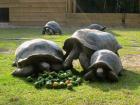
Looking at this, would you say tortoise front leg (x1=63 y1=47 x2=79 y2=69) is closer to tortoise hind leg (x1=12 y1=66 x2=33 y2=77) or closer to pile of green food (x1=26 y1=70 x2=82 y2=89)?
pile of green food (x1=26 y1=70 x2=82 y2=89)

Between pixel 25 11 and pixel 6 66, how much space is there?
53.6 feet

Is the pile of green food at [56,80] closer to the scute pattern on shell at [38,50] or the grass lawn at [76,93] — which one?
the grass lawn at [76,93]

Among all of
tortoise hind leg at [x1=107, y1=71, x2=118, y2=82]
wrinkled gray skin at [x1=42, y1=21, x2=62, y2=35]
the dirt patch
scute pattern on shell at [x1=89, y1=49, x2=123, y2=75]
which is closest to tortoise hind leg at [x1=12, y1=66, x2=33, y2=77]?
scute pattern on shell at [x1=89, y1=49, x2=123, y2=75]

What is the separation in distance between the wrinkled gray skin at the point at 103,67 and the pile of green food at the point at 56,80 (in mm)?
234

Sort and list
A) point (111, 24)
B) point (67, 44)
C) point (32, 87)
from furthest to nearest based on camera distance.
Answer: point (111, 24) < point (67, 44) < point (32, 87)

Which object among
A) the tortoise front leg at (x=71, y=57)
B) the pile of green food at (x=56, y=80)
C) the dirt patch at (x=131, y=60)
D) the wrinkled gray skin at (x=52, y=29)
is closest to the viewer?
the pile of green food at (x=56, y=80)

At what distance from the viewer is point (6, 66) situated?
807cm

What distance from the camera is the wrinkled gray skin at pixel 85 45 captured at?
713cm

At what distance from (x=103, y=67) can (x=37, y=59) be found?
112cm

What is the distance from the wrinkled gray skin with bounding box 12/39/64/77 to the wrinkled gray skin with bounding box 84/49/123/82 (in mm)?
673

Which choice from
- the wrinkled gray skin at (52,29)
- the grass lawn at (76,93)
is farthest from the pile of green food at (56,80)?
the wrinkled gray skin at (52,29)

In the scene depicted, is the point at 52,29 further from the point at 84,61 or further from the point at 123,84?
the point at 123,84

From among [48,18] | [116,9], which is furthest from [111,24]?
[48,18]

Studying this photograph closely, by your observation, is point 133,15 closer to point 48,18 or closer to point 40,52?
point 48,18
